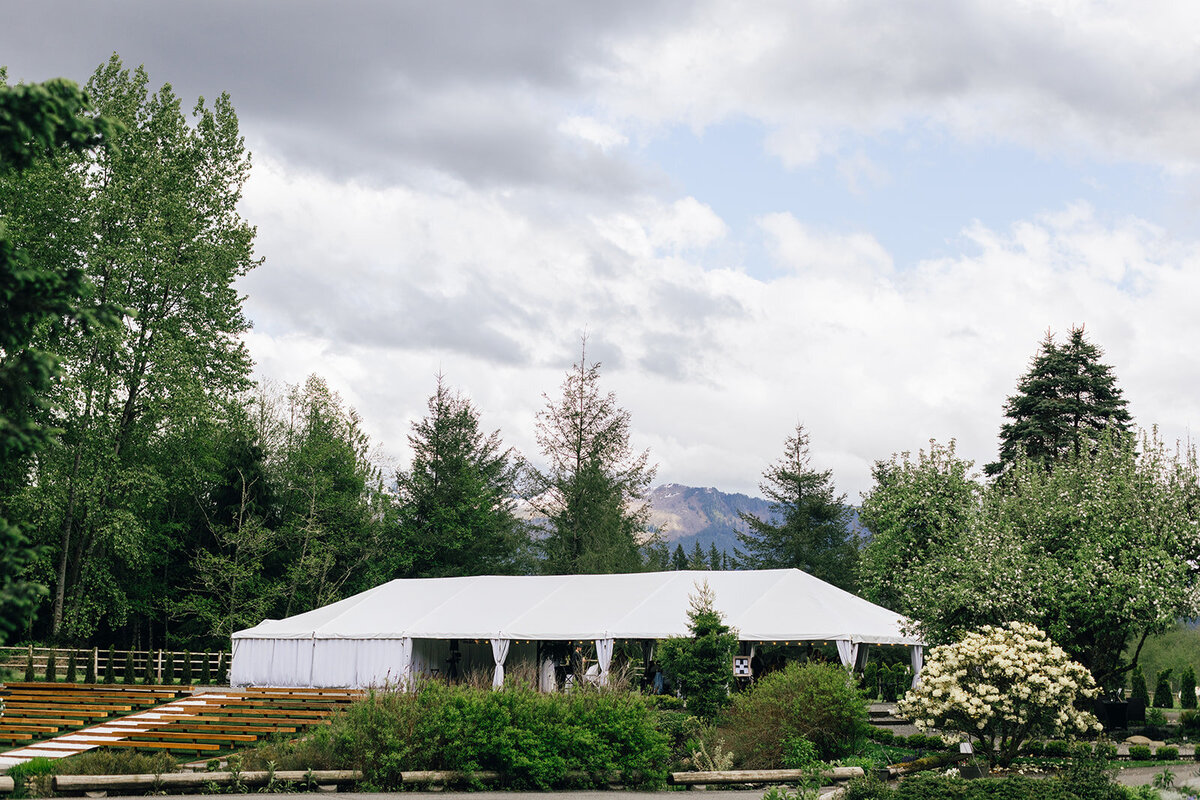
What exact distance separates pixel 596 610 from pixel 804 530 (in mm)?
24556

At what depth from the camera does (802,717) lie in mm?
16688

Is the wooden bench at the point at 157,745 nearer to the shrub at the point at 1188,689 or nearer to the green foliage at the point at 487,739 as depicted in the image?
the green foliage at the point at 487,739

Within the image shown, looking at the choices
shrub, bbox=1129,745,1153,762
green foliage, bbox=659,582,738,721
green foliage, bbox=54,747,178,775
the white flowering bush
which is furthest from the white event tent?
green foliage, bbox=54,747,178,775

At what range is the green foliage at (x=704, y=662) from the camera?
1905 cm

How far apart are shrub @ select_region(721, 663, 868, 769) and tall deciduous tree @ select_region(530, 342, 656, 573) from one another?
22618mm

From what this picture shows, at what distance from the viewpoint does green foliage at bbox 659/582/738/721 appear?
1905 centimetres

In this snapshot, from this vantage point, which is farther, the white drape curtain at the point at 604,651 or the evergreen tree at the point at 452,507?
the evergreen tree at the point at 452,507

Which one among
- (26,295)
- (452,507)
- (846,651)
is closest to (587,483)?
(452,507)

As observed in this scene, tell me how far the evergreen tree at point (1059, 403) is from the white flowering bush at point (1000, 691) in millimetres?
24658

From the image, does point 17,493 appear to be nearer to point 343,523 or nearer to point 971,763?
point 343,523

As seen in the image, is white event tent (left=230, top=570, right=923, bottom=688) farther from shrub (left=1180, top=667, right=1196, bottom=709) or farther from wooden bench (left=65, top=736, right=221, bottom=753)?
shrub (left=1180, top=667, right=1196, bottom=709)

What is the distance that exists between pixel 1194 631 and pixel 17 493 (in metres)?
48.2

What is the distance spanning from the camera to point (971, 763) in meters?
14.2

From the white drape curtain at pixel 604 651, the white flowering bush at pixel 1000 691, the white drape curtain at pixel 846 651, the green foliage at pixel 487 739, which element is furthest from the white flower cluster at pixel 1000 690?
the white drape curtain at pixel 604 651
